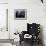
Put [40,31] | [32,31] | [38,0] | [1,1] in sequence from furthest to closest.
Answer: [1,1], [38,0], [40,31], [32,31]

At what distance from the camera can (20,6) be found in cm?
529

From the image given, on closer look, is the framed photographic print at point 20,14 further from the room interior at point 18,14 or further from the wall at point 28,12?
the wall at point 28,12

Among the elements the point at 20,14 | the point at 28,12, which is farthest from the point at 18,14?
the point at 28,12

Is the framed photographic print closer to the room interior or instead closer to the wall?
the room interior

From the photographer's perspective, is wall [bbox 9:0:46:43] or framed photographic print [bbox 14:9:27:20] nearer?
wall [bbox 9:0:46:43]

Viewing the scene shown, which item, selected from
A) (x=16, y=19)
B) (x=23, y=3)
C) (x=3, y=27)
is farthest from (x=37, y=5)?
(x=3, y=27)

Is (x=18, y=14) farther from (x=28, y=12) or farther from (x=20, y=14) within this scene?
(x=28, y=12)

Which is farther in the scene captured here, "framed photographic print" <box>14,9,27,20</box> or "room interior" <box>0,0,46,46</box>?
"framed photographic print" <box>14,9,27,20</box>

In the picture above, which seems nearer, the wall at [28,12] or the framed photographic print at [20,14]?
the wall at [28,12]

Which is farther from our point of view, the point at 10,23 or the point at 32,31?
the point at 10,23

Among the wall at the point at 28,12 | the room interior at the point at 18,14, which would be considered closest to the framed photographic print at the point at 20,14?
the room interior at the point at 18,14

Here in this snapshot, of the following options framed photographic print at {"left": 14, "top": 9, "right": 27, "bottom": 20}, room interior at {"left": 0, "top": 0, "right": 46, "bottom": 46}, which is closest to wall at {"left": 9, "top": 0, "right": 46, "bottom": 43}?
room interior at {"left": 0, "top": 0, "right": 46, "bottom": 46}

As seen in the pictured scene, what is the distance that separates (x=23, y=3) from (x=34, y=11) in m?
0.63

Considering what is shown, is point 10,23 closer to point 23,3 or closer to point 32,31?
point 23,3
